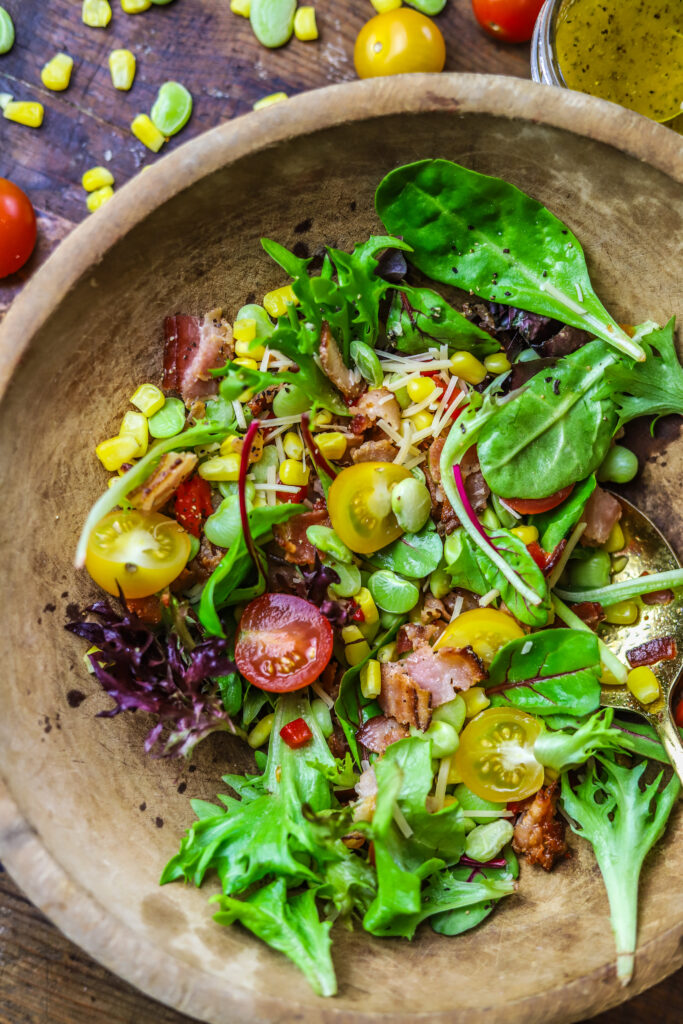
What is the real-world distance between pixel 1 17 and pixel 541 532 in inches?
107

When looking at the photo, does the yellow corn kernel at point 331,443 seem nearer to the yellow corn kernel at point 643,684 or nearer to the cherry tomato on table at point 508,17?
the yellow corn kernel at point 643,684

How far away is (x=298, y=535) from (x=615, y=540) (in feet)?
3.35

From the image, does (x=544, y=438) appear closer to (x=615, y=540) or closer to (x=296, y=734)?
(x=615, y=540)

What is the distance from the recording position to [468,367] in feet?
7.91

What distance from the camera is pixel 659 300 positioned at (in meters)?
2.40

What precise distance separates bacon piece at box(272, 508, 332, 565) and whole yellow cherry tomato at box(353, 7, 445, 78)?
1.60 m

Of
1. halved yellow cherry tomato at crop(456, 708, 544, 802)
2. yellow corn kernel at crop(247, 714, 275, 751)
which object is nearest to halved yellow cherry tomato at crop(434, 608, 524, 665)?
halved yellow cherry tomato at crop(456, 708, 544, 802)

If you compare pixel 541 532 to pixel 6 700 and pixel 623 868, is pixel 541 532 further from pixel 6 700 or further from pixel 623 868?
pixel 6 700

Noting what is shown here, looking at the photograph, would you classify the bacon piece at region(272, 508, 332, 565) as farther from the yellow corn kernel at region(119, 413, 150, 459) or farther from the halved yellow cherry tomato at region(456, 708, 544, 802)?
the halved yellow cherry tomato at region(456, 708, 544, 802)

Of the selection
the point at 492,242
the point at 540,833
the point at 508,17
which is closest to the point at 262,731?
the point at 540,833

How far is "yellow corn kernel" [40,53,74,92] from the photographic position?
9.25 ft

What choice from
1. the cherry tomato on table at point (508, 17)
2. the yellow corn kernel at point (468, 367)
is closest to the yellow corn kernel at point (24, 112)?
the cherry tomato on table at point (508, 17)

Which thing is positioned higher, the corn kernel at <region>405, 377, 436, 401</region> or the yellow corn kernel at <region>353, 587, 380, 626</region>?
the corn kernel at <region>405, 377, 436, 401</region>

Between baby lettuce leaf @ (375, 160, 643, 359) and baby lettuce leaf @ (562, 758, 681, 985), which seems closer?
baby lettuce leaf @ (562, 758, 681, 985)
